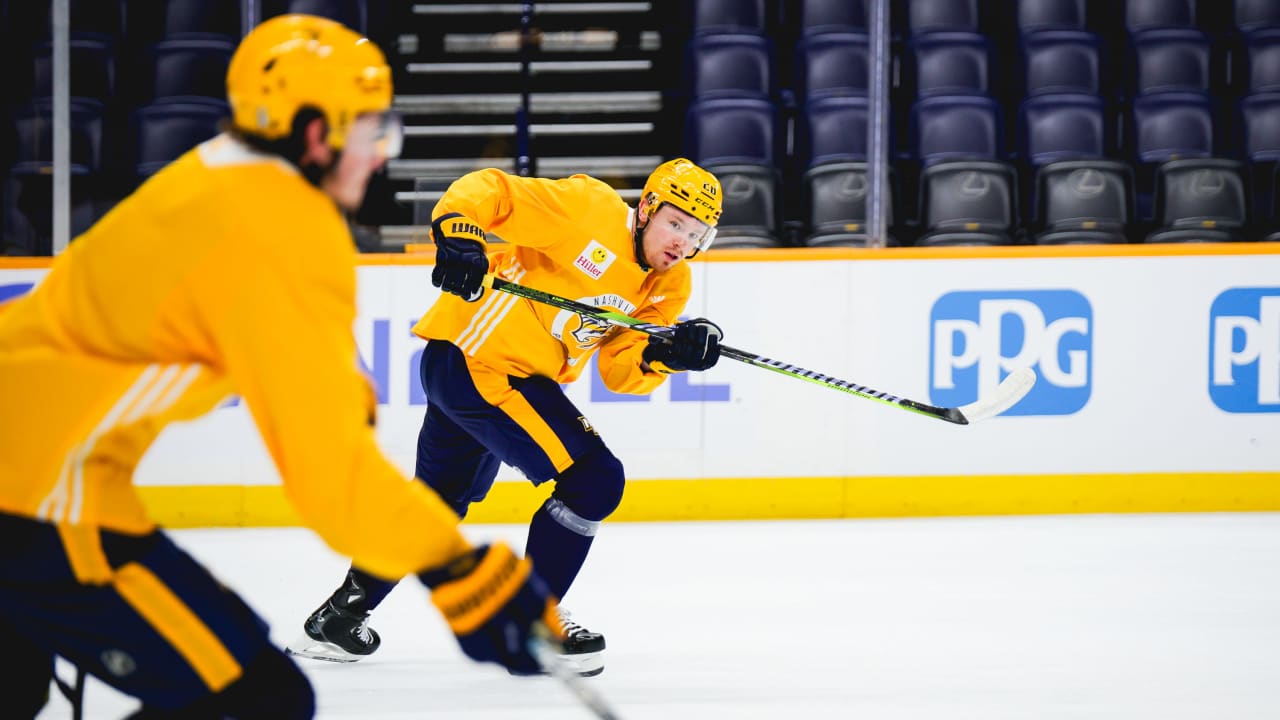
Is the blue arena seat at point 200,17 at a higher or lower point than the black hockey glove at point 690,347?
higher

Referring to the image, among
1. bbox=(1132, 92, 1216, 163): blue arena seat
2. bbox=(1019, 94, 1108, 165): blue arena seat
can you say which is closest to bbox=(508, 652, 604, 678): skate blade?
bbox=(1019, 94, 1108, 165): blue arena seat

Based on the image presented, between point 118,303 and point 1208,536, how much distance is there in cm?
433

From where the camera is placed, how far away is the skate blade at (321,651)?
3057 mm

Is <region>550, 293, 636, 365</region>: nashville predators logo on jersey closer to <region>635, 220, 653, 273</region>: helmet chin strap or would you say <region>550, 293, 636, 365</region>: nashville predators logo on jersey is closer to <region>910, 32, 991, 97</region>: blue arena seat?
<region>635, 220, 653, 273</region>: helmet chin strap

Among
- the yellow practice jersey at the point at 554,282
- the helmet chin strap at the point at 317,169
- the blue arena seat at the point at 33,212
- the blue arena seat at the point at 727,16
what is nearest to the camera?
the helmet chin strap at the point at 317,169


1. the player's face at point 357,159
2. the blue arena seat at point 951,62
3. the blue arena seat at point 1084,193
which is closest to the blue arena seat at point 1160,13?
the blue arena seat at point 951,62

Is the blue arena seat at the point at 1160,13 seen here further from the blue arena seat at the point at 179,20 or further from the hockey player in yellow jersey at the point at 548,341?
the hockey player in yellow jersey at the point at 548,341

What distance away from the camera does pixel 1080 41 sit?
7.10m

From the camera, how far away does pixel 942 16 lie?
7.18 m

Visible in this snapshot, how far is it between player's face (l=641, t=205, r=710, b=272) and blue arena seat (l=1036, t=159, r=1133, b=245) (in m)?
3.39

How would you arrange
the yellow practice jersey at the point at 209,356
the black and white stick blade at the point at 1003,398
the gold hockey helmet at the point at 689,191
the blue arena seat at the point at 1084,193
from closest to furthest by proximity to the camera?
the yellow practice jersey at the point at 209,356, the gold hockey helmet at the point at 689,191, the black and white stick blade at the point at 1003,398, the blue arena seat at the point at 1084,193

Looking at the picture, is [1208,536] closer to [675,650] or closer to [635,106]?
[675,650]

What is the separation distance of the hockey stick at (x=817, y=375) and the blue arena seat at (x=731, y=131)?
10.8ft

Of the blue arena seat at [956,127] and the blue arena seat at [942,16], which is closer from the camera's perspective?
the blue arena seat at [956,127]
